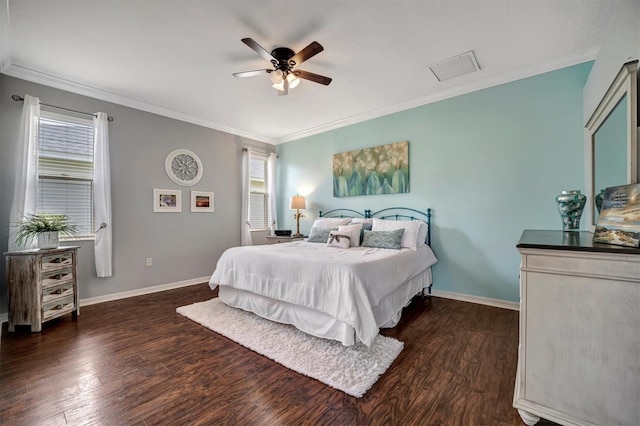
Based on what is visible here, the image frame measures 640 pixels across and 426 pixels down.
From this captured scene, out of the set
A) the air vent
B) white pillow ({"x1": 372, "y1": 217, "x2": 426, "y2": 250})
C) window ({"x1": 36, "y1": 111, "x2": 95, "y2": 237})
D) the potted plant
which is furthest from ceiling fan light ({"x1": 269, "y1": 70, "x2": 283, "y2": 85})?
the potted plant

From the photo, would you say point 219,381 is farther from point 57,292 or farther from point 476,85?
point 476,85

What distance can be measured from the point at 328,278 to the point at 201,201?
317cm

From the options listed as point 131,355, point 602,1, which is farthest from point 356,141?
point 131,355

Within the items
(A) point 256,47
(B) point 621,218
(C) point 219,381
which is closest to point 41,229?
(C) point 219,381

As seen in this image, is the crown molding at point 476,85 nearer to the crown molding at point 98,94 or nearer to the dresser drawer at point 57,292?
the crown molding at point 98,94

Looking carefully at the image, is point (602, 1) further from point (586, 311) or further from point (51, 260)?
point (51, 260)

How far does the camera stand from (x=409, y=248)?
3275 millimetres

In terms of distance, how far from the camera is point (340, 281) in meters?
2.19

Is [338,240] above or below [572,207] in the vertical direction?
below

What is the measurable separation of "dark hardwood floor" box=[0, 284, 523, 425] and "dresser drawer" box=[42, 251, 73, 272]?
24.0 inches

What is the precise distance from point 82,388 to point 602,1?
4.66 meters

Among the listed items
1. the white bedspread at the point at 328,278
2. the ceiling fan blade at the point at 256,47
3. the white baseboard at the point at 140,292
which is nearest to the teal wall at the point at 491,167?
the white bedspread at the point at 328,278

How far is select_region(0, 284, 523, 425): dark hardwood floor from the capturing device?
1495mm

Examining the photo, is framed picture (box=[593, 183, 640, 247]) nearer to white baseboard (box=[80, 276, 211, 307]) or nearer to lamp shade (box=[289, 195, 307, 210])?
lamp shade (box=[289, 195, 307, 210])
